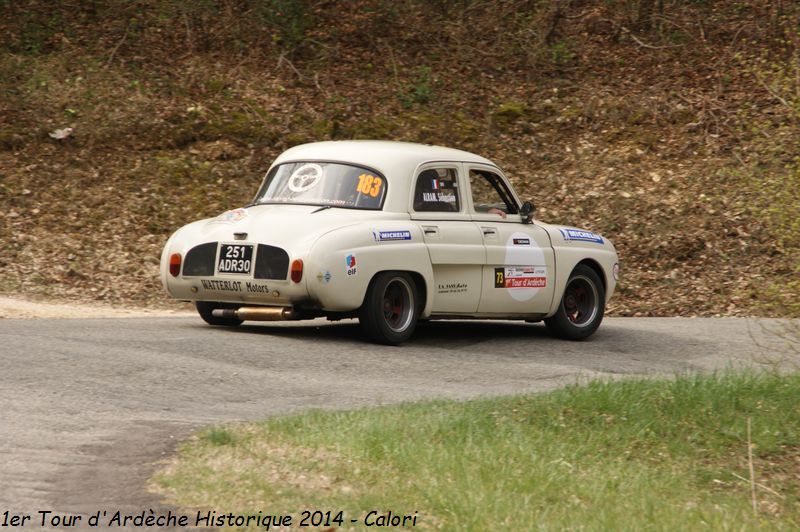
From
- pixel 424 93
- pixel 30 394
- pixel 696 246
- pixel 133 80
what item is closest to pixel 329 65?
pixel 424 93

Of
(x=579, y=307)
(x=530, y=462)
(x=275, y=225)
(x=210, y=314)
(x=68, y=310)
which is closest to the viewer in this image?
(x=530, y=462)

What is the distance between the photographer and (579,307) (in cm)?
1274

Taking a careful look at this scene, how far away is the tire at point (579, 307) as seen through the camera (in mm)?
12438

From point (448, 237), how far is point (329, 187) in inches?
48.3

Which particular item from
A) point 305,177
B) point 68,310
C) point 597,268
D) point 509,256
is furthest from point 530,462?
point 68,310

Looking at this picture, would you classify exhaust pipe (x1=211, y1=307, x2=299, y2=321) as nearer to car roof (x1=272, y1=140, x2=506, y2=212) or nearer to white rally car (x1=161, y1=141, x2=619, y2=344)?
white rally car (x1=161, y1=141, x2=619, y2=344)

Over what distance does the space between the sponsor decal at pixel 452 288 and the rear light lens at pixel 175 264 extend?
241 centimetres

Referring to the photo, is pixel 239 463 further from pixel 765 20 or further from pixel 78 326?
pixel 765 20

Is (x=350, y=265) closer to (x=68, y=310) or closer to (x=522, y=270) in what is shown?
(x=522, y=270)

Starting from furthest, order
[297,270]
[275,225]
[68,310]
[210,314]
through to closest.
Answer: [68,310] < [210,314] < [275,225] < [297,270]

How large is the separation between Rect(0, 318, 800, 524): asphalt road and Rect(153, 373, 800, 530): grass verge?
484 mm

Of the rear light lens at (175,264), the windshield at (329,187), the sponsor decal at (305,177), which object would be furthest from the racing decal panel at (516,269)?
the rear light lens at (175,264)

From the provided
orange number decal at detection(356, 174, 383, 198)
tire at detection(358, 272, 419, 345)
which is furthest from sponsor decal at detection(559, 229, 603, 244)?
orange number decal at detection(356, 174, 383, 198)

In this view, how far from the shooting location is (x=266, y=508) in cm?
536
